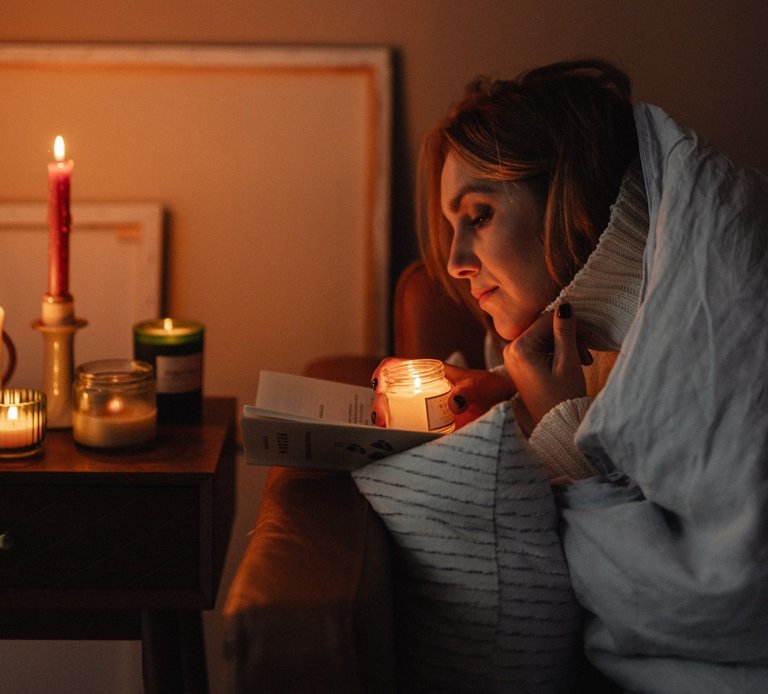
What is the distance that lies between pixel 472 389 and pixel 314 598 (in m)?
0.52

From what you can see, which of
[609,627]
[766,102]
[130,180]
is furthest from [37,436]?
[766,102]

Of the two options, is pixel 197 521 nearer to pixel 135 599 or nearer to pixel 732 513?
pixel 135 599

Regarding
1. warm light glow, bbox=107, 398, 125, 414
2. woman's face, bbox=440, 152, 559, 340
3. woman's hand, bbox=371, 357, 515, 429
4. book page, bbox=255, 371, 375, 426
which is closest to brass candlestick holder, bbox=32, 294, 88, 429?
warm light glow, bbox=107, 398, 125, 414

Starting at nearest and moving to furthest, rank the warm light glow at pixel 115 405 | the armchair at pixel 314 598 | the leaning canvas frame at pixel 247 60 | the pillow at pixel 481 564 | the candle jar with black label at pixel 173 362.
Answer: the armchair at pixel 314 598 < the pillow at pixel 481 564 < the warm light glow at pixel 115 405 < the candle jar with black label at pixel 173 362 < the leaning canvas frame at pixel 247 60

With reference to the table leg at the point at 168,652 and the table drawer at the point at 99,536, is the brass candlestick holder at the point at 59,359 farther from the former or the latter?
the table leg at the point at 168,652

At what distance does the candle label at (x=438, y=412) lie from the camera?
3.59 feet

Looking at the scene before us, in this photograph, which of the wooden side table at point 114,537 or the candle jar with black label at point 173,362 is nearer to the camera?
the wooden side table at point 114,537

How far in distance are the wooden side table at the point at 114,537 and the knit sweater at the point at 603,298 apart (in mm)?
420

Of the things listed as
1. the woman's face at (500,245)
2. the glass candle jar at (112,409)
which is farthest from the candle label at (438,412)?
the glass candle jar at (112,409)

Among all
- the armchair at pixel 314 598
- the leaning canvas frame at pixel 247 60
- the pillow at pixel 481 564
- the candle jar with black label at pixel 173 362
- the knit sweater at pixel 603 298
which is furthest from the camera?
the leaning canvas frame at pixel 247 60

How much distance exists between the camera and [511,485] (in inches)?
37.1

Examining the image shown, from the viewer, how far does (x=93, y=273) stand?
162 cm

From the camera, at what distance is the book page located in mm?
1146

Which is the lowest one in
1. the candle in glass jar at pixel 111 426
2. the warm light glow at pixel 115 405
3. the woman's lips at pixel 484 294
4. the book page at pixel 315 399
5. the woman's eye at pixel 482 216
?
the candle in glass jar at pixel 111 426
